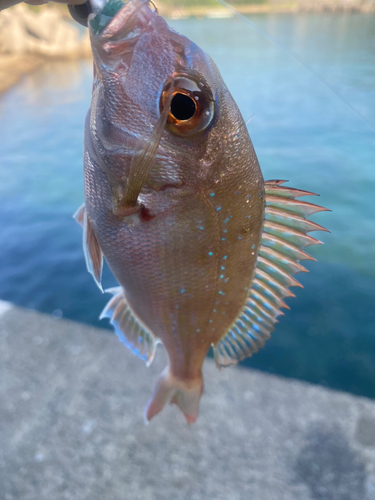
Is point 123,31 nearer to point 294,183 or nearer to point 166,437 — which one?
point 166,437

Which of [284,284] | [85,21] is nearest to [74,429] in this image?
[284,284]

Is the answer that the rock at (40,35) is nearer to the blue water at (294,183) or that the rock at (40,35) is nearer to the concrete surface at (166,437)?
the blue water at (294,183)

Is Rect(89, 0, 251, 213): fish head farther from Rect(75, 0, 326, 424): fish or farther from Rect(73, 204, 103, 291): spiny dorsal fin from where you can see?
Rect(73, 204, 103, 291): spiny dorsal fin

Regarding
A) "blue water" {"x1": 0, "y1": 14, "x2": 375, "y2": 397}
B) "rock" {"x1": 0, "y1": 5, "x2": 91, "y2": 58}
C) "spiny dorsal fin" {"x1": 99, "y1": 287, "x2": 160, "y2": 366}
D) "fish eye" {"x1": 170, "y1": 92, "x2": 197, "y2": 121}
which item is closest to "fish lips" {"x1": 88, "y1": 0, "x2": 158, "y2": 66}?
"fish eye" {"x1": 170, "y1": 92, "x2": 197, "y2": 121}

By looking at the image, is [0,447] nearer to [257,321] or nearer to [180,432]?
[180,432]

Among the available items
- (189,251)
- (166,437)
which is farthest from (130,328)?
(166,437)

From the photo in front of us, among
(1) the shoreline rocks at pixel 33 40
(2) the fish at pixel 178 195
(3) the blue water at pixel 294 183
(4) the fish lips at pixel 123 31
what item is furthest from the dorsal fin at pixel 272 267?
(1) the shoreline rocks at pixel 33 40

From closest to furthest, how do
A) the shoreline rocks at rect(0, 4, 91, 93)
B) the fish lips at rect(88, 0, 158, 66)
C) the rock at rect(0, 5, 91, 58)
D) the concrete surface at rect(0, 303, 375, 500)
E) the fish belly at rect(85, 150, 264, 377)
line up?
the fish lips at rect(88, 0, 158, 66) → the fish belly at rect(85, 150, 264, 377) → the concrete surface at rect(0, 303, 375, 500) → the shoreline rocks at rect(0, 4, 91, 93) → the rock at rect(0, 5, 91, 58)
